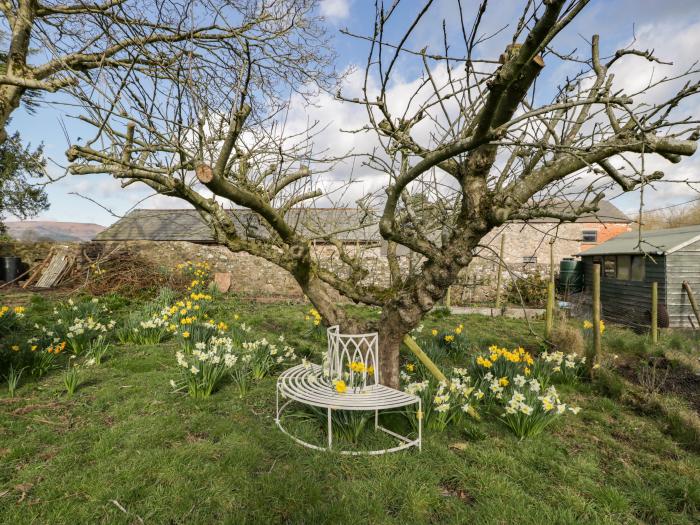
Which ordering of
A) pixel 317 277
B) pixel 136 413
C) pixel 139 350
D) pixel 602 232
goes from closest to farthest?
1. pixel 136 413
2. pixel 317 277
3. pixel 139 350
4. pixel 602 232

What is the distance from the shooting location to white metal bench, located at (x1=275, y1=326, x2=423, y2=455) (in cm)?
281

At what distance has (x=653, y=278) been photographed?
11594mm

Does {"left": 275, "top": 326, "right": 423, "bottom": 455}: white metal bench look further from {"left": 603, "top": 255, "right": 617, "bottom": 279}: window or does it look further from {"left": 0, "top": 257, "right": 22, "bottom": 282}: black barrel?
{"left": 603, "top": 255, "right": 617, "bottom": 279}: window

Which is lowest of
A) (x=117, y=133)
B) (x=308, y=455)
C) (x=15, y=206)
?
(x=308, y=455)

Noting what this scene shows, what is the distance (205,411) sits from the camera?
11.6 ft

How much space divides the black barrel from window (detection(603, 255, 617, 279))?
1992cm

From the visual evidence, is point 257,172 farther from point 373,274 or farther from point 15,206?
point 15,206

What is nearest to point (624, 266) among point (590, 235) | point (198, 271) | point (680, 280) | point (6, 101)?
point (680, 280)

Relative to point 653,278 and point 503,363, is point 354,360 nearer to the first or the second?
point 503,363

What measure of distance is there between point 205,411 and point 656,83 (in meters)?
4.45

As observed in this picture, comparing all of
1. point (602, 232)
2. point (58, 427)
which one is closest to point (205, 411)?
point (58, 427)

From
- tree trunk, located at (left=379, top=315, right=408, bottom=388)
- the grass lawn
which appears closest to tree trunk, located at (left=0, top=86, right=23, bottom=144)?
the grass lawn

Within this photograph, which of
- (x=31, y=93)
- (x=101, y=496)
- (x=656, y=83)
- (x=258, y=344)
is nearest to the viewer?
(x=101, y=496)

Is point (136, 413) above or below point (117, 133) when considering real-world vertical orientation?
below
